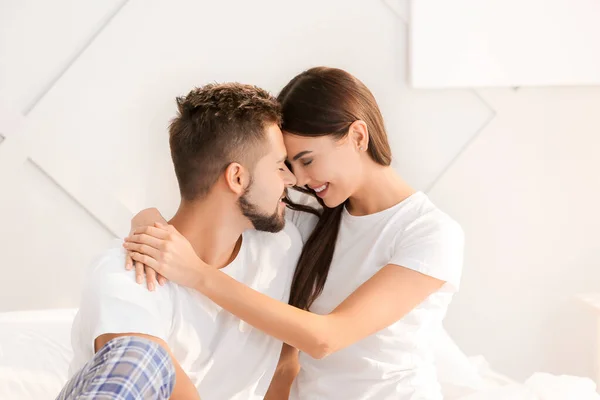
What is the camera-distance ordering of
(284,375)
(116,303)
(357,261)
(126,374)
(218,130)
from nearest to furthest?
(126,374), (116,303), (218,130), (357,261), (284,375)

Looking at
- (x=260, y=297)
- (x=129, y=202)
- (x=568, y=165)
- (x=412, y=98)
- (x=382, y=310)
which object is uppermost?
(x=568, y=165)

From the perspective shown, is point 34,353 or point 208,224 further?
point 34,353

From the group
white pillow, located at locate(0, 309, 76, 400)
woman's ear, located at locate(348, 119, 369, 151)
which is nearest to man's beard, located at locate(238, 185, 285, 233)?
woman's ear, located at locate(348, 119, 369, 151)

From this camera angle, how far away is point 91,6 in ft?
6.88

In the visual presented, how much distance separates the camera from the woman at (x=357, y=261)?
1376 mm

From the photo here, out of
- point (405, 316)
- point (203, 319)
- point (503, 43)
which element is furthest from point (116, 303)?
point (503, 43)

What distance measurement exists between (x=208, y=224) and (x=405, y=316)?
0.43 metres

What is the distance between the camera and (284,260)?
1579 millimetres

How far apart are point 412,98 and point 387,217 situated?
0.91 m

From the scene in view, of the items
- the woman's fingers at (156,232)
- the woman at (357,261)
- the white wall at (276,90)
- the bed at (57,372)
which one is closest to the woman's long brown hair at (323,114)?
the woman at (357,261)

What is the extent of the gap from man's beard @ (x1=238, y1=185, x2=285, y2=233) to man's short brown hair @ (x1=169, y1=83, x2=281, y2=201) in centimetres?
7

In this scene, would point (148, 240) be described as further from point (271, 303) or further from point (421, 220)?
point (421, 220)

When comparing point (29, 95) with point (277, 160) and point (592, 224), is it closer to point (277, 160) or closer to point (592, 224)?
point (277, 160)

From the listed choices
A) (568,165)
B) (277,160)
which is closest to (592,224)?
(568,165)
